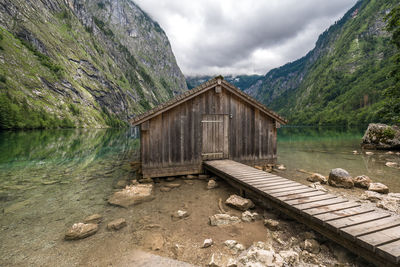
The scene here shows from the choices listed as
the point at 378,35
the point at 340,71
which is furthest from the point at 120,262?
the point at 378,35

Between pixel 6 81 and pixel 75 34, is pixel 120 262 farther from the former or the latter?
pixel 75 34

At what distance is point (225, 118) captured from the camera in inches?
435

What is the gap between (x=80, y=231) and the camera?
16.8 feet

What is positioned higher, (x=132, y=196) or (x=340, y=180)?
(x=340, y=180)

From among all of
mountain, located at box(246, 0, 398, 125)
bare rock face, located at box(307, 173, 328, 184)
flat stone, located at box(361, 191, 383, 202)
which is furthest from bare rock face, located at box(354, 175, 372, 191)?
mountain, located at box(246, 0, 398, 125)

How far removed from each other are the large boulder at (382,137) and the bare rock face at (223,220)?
2383cm

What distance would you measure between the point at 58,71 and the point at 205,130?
9503cm

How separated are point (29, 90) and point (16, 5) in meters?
49.3

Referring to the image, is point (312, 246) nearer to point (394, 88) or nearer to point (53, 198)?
point (53, 198)

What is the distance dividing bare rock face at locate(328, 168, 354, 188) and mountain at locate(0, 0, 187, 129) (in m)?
71.7

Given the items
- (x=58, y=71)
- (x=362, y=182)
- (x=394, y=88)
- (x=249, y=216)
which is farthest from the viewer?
(x=58, y=71)

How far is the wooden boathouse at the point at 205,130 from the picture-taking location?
380 inches

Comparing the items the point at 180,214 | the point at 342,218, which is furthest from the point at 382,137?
the point at 180,214

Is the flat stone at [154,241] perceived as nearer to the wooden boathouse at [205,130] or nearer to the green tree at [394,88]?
the wooden boathouse at [205,130]
